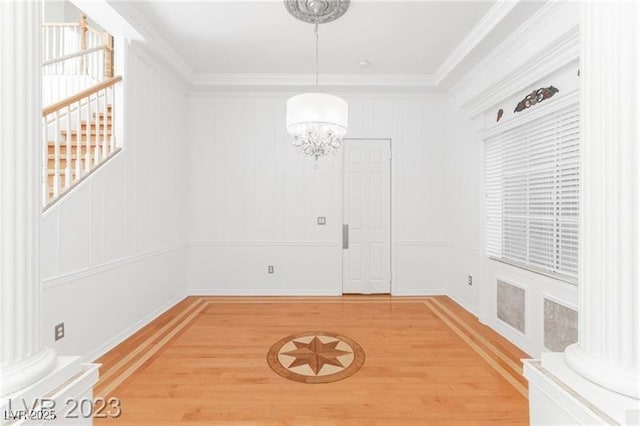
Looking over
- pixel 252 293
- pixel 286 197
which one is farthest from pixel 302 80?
pixel 252 293

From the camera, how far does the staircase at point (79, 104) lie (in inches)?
108

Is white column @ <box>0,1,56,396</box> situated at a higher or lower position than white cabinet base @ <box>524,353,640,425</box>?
higher

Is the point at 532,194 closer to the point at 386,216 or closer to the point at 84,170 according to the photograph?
the point at 386,216

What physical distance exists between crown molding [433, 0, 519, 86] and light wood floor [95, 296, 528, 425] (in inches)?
129

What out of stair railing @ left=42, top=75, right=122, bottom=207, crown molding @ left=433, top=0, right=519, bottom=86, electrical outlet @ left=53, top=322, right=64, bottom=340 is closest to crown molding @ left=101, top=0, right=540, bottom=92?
crown molding @ left=433, top=0, right=519, bottom=86

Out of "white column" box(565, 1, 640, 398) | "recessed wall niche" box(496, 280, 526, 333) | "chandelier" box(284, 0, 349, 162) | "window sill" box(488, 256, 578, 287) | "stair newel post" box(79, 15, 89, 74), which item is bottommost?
"recessed wall niche" box(496, 280, 526, 333)

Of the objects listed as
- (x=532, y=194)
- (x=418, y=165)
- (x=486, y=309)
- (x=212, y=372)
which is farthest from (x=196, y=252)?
(x=532, y=194)

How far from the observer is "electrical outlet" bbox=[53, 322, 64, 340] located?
97.6 inches

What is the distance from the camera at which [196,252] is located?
4934 millimetres

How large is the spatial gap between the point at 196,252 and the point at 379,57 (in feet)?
13.1

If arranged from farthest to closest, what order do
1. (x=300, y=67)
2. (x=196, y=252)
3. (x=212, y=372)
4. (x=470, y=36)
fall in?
(x=196, y=252) → (x=300, y=67) → (x=470, y=36) → (x=212, y=372)

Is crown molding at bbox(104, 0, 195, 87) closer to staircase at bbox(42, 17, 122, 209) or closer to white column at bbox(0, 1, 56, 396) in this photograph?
staircase at bbox(42, 17, 122, 209)

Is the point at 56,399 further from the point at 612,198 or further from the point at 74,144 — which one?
the point at 74,144

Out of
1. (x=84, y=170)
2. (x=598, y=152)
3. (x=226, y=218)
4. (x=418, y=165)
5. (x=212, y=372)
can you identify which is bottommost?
(x=212, y=372)
